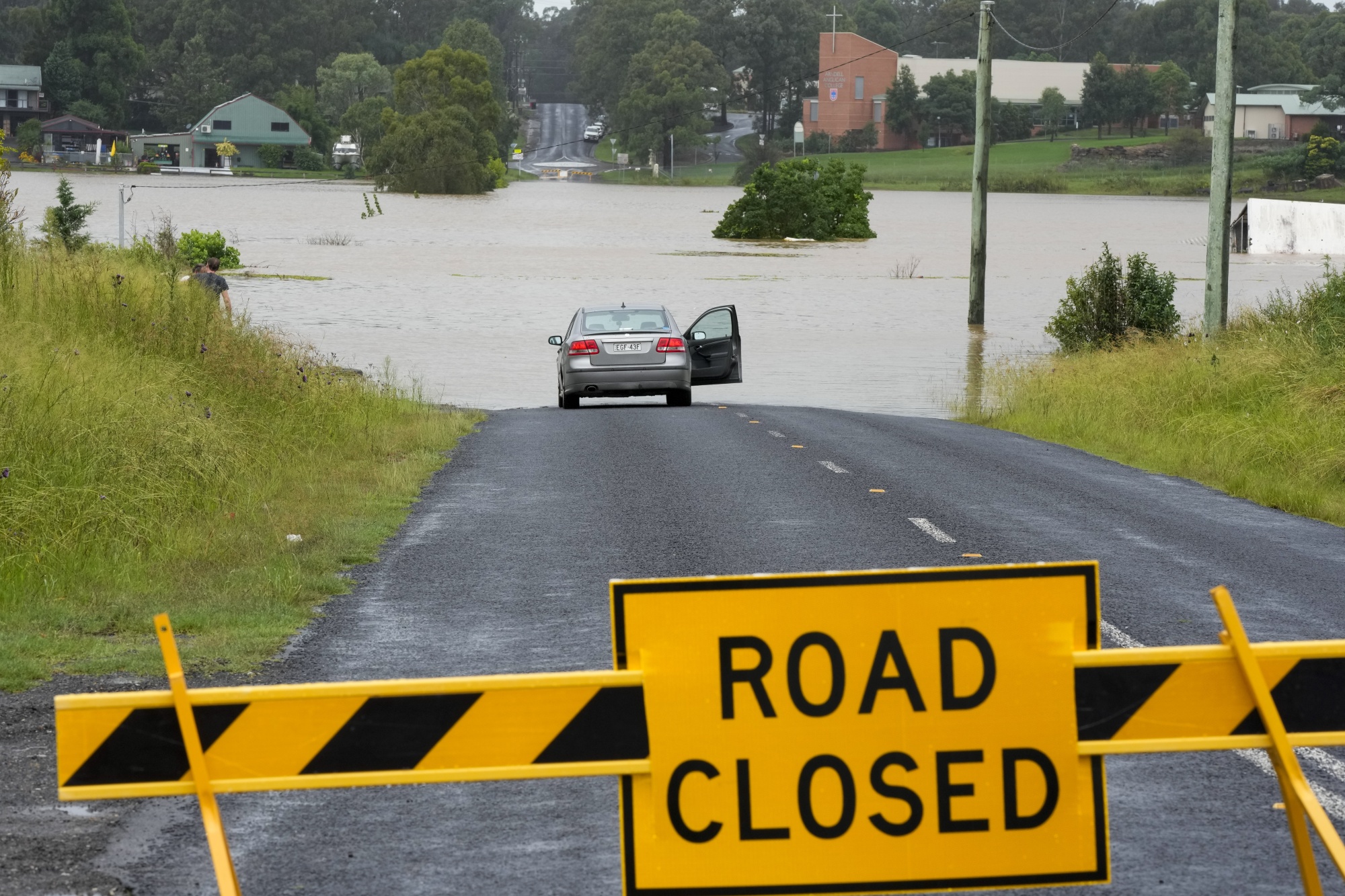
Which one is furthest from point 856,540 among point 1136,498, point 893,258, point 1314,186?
point 1314,186

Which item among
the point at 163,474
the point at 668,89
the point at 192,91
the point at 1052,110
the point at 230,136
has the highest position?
the point at 192,91

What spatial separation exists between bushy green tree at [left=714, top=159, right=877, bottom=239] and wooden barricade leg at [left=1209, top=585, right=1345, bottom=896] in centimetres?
8164

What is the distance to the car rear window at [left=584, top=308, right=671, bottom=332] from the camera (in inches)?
891

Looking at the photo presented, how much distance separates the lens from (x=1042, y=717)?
12.3 ft

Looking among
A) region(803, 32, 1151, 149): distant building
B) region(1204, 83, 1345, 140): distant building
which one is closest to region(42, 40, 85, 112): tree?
region(803, 32, 1151, 149): distant building

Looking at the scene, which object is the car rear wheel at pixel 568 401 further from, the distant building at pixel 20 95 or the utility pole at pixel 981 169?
the distant building at pixel 20 95

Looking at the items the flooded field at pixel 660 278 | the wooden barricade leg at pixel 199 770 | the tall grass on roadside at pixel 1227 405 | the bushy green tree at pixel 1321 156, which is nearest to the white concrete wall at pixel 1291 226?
the flooded field at pixel 660 278

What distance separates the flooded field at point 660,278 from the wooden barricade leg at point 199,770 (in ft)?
78.4

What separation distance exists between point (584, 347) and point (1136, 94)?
157 metres

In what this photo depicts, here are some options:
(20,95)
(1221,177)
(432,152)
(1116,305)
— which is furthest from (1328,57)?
(1221,177)

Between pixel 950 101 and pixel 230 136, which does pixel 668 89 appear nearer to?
pixel 950 101

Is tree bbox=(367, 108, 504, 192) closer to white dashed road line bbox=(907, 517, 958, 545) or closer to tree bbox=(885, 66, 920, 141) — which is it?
tree bbox=(885, 66, 920, 141)

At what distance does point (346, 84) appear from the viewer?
589 feet

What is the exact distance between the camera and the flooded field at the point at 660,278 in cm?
3425
